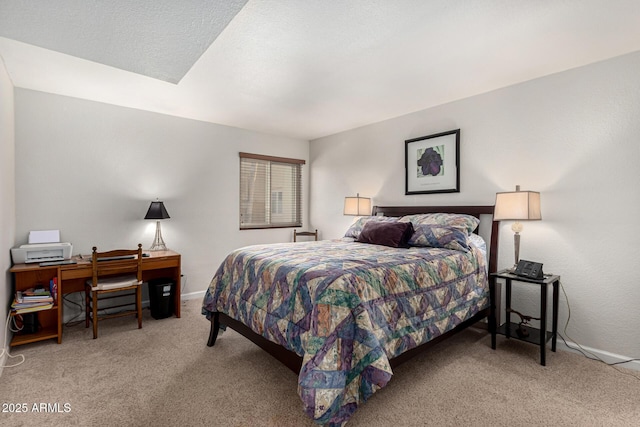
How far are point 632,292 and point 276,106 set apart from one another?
3715mm

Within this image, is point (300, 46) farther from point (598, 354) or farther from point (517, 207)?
point (598, 354)

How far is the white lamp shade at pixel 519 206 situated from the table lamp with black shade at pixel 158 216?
361cm

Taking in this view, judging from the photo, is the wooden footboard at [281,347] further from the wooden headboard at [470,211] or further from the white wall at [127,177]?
the white wall at [127,177]

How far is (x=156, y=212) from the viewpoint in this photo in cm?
367

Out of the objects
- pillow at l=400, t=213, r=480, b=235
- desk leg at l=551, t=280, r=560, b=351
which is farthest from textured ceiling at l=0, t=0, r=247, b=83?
desk leg at l=551, t=280, r=560, b=351

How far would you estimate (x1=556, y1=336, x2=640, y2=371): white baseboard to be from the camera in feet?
7.98

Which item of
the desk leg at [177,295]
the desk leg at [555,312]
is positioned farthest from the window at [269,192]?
the desk leg at [555,312]

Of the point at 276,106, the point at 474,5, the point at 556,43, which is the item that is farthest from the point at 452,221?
the point at 276,106

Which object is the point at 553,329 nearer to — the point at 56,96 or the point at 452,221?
the point at 452,221

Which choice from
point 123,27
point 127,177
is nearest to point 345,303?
point 123,27

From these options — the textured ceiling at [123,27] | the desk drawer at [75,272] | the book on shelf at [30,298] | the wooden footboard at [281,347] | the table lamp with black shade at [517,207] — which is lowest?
the wooden footboard at [281,347]

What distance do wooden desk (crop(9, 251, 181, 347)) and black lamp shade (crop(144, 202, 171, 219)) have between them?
1.40 feet

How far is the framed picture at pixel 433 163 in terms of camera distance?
354 cm

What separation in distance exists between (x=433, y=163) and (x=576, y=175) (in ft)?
4.47
